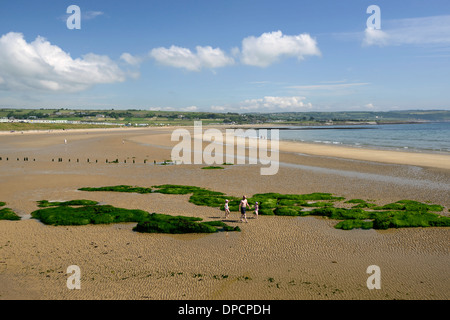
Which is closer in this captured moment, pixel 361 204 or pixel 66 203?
pixel 361 204

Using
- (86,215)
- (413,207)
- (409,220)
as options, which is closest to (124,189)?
(86,215)

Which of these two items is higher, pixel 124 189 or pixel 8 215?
pixel 124 189

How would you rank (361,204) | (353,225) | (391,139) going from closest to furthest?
(353,225) < (361,204) < (391,139)

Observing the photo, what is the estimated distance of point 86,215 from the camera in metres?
19.1

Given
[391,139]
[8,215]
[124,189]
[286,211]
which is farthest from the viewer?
[391,139]

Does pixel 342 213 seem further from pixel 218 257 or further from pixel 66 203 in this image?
pixel 66 203

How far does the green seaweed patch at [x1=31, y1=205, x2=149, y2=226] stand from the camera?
60.1 ft

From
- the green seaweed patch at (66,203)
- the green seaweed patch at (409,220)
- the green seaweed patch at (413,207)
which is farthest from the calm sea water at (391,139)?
the green seaweed patch at (66,203)

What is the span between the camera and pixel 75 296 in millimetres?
10734

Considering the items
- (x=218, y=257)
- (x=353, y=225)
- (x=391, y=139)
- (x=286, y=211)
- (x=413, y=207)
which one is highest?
(x=391, y=139)

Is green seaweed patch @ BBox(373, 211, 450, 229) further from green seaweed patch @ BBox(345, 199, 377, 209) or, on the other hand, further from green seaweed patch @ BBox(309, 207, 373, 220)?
green seaweed patch @ BBox(345, 199, 377, 209)

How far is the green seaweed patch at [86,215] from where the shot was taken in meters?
18.3

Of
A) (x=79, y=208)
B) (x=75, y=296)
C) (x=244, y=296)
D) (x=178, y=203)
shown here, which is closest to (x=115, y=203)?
(x=79, y=208)

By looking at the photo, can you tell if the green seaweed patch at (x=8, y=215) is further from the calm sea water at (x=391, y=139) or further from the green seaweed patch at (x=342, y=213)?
the calm sea water at (x=391, y=139)
